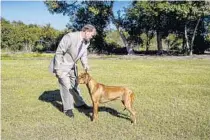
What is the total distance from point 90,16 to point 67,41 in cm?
3513

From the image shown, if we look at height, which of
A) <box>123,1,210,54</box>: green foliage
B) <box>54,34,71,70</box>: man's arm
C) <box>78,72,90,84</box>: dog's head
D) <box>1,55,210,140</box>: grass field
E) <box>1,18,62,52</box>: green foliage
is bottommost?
<box>1,55,210,140</box>: grass field

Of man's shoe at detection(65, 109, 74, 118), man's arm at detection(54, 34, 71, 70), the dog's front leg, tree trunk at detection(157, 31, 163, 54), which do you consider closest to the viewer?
the dog's front leg

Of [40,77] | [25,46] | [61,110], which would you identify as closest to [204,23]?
[25,46]

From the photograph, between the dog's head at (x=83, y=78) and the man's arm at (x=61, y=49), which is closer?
the dog's head at (x=83, y=78)

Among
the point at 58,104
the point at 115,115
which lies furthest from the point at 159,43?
the point at 115,115

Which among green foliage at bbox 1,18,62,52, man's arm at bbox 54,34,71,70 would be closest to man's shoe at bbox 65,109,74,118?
man's arm at bbox 54,34,71,70

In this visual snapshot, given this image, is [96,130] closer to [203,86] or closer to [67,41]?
[67,41]

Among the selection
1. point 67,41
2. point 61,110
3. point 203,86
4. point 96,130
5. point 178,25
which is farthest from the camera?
point 178,25

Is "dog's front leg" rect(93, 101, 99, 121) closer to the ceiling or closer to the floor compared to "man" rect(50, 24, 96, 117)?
closer to the floor

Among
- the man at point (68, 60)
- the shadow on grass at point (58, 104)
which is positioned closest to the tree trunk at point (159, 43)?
the shadow on grass at point (58, 104)

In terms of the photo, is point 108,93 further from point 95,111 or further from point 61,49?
point 61,49

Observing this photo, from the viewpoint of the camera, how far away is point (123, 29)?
46750 mm

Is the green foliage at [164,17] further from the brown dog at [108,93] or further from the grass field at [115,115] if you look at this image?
the brown dog at [108,93]

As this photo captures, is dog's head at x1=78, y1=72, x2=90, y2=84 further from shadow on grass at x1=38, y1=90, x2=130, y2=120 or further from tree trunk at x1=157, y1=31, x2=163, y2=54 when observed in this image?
tree trunk at x1=157, y1=31, x2=163, y2=54
